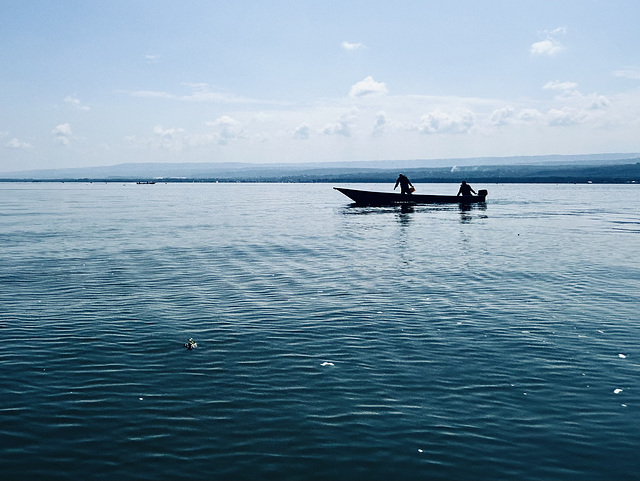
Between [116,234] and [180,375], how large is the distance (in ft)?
108

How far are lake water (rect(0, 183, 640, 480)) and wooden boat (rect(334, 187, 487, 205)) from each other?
46015 millimetres

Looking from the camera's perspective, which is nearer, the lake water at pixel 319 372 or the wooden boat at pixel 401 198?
the lake water at pixel 319 372

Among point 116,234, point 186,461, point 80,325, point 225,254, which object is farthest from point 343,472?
point 116,234

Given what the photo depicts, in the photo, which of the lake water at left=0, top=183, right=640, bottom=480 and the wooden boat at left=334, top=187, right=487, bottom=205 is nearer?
the lake water at left=0, top=183, right=640, bottom=480

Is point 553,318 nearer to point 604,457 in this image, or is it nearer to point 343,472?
point 604,457

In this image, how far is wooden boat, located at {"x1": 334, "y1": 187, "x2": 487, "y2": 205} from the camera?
73.4 meters

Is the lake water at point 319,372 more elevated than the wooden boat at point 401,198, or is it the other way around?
A: the wooden boat at point 401,198

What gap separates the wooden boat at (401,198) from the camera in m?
73.4

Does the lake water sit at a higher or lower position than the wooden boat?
lower

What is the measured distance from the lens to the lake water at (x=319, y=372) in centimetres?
905

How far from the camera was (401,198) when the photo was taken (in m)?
72.9

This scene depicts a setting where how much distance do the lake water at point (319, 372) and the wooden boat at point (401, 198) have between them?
46.0 meters

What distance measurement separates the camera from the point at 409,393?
37.7ft

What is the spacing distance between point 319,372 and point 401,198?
61.6 meters
